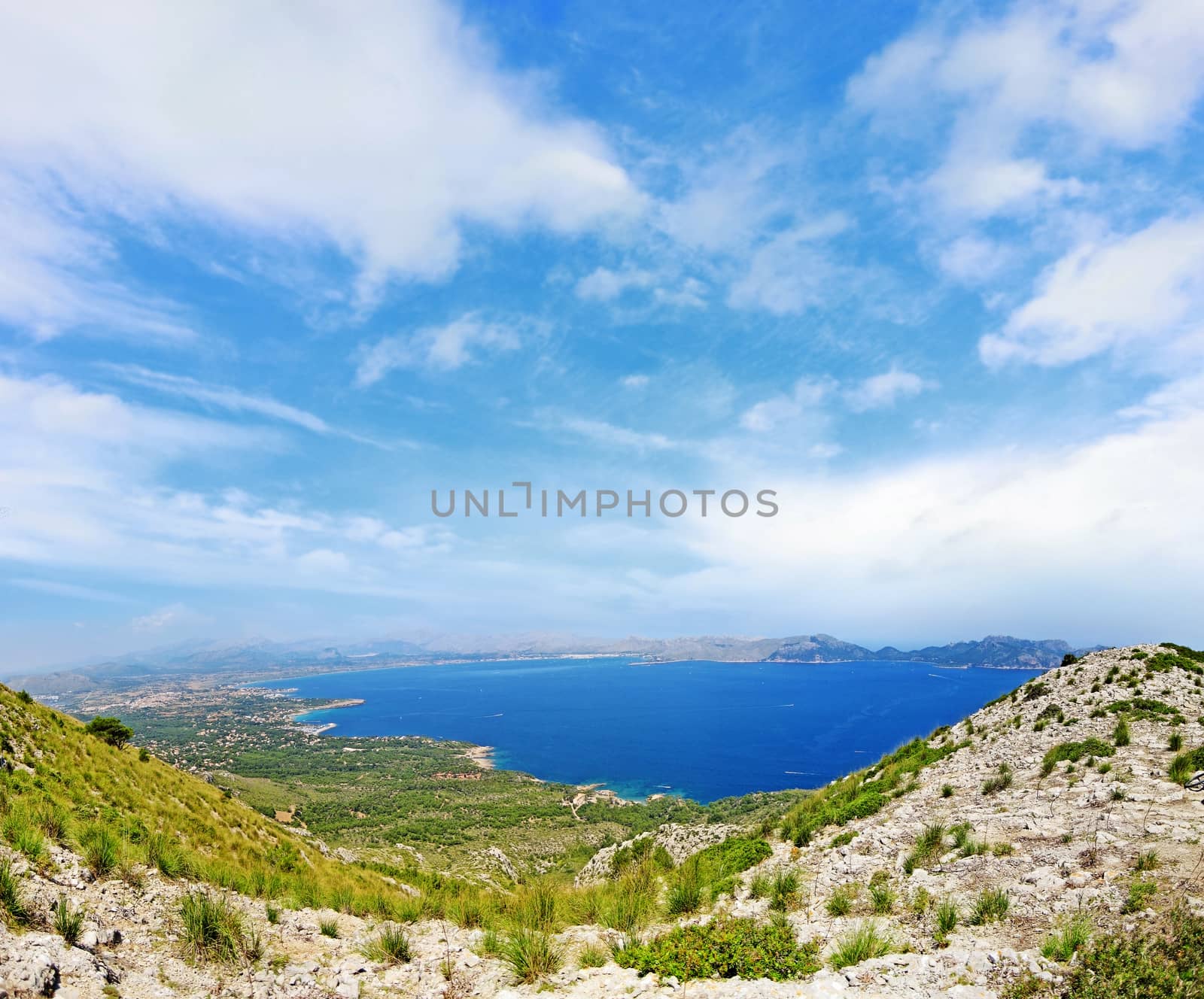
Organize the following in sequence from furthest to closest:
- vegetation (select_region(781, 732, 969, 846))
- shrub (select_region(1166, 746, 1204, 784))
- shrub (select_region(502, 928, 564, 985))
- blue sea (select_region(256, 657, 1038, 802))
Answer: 1. blue sea (select_region(256, 657, 1038, 802))
2. vegetation (select_region(781, 732, 969, 846))
3. shrub (select_region(1166, 746, 1204, 784))
4. shrub (select_region(502, 928, 564, 985))

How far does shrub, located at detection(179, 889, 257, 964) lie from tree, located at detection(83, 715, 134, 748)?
24.7 metres

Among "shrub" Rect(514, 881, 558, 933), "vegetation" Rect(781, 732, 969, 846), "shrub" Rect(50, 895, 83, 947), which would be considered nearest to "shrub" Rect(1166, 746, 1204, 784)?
"vegetation" Rect(781, 732, 969, 846)

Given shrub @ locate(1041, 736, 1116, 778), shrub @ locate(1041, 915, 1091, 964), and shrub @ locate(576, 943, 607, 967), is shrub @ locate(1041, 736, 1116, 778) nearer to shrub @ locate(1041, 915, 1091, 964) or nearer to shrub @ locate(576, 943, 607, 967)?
shrub @ locate(1041, 915, 1091, 964)

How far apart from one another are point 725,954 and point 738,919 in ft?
4.21

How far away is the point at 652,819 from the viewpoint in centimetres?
7094

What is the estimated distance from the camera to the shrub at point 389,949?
7.66 meters

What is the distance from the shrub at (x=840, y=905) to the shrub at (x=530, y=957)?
4343 millimetres

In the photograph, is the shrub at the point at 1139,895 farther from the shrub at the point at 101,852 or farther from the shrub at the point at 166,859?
the shrub at the point at 101,852

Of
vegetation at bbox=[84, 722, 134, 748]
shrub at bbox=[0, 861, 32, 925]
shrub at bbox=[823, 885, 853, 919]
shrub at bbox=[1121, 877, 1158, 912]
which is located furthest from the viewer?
vegetation at bbox=[84, 722, 134, 748]

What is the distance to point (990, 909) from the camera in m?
7.41

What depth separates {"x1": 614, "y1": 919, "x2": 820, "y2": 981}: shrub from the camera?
21.8 feet

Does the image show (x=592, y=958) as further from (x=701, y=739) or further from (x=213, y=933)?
(x=701, y=739)

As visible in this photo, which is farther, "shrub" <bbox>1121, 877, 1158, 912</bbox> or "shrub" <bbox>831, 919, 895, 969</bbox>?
"shrub" <bbox>1121, 877, 1158, 912</bbox>

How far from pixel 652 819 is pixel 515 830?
19017 millimetres
